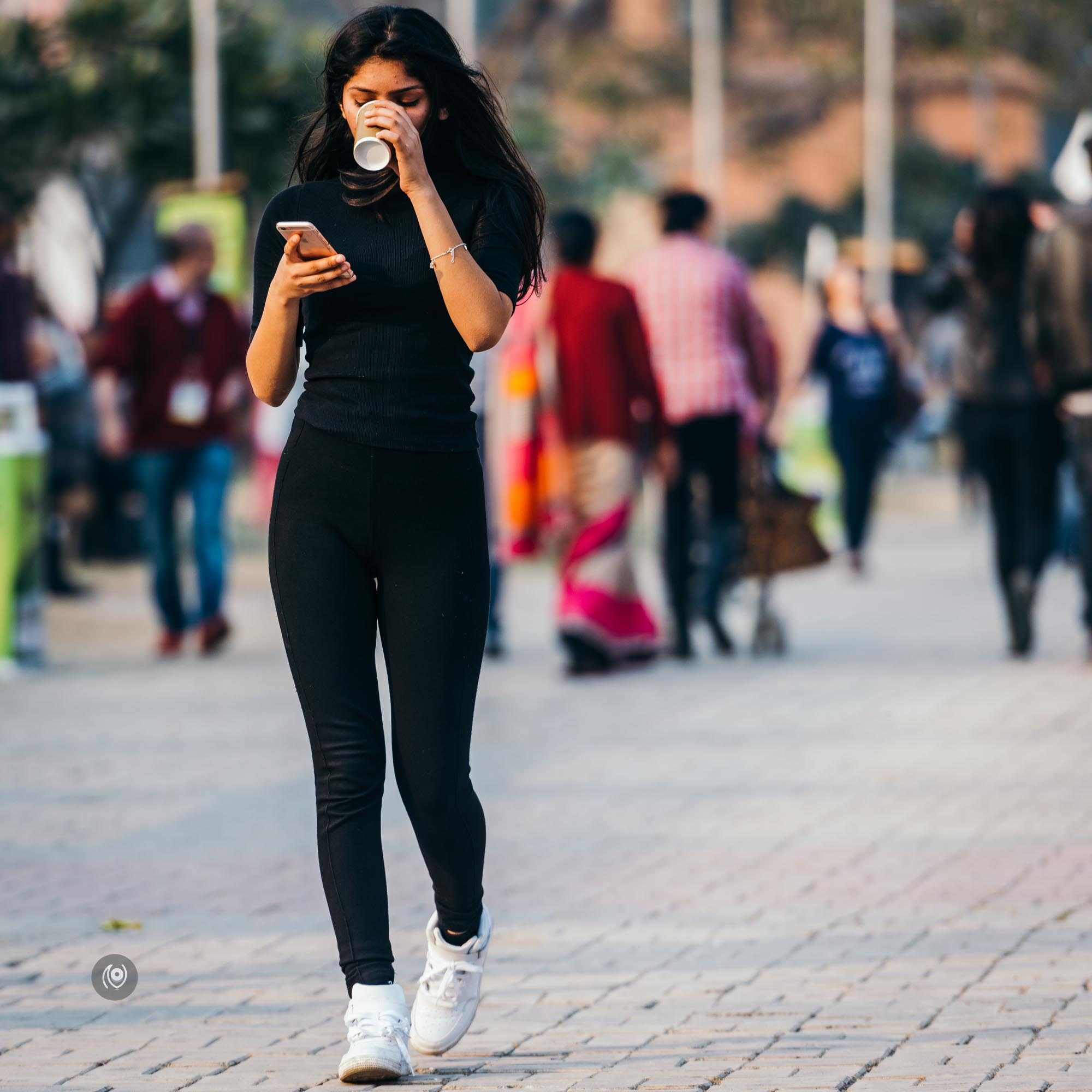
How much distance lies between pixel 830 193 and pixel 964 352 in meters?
38.6

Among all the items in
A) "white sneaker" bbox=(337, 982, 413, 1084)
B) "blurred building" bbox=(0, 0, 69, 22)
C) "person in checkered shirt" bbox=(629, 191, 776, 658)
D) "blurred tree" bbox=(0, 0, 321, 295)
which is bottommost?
"white sneaker" bbox=(337, 982, 413, 1084)

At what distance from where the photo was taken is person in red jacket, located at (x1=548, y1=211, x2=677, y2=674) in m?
10.1

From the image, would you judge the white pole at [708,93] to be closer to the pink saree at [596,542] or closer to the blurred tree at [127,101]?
the blurred tree at [127,101]

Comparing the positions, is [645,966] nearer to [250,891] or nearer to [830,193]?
[250,891]

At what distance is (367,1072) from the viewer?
4008mm

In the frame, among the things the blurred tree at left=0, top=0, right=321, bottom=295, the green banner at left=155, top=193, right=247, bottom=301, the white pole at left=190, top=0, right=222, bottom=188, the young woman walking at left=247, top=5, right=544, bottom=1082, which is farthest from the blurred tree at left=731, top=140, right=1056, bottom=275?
the young woman walking at left=247, top=5, right=544, bottom=1082

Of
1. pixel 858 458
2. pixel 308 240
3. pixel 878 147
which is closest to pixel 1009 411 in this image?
pixel 858 458

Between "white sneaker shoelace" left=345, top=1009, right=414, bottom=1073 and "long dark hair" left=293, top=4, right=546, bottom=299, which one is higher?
"long dark hair" left=293, top=4, right=546, bottom=299

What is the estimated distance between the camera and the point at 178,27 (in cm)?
2247

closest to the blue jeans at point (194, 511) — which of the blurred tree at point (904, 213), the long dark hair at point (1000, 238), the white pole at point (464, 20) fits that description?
the long dark hair at point (1000, 238)

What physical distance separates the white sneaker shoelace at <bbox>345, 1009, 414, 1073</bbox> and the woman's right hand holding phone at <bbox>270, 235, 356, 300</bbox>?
4.00 feet

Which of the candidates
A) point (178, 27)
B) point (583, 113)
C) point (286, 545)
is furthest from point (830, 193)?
point (286, 545)

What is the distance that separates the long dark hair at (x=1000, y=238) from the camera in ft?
34.7

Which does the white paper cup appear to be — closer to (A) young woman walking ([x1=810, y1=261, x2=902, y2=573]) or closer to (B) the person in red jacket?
(B) the person in red jacket
